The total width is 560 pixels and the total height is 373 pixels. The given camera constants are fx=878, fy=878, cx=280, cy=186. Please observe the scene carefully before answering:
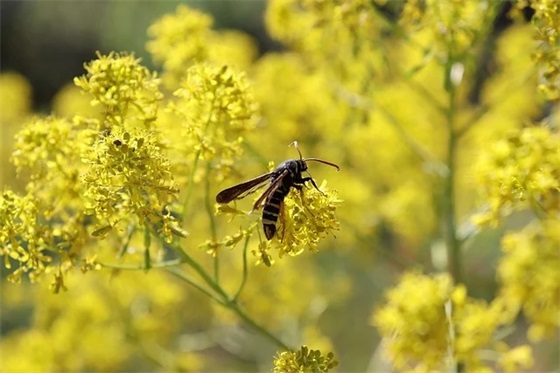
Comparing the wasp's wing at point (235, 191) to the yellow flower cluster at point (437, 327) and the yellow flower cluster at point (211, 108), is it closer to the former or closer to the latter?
the yellow flower cluster at point (211, 108)

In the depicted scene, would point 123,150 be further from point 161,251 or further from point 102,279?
point 102,279

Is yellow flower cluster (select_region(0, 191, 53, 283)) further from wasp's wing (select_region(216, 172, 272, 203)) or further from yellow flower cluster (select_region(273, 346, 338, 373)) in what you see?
yellow flower cluster (select_region(273, 346, 338, 373))

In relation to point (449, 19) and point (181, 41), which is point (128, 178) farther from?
point (181, 41)

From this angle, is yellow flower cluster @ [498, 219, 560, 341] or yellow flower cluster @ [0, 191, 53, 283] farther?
yellow flower cluster @ [498, 219, 560, 341]

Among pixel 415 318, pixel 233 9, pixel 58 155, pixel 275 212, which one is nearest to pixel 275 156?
pixel 415 318

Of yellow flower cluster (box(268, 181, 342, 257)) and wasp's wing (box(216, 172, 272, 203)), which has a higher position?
wasp's wing (box(216, 172, 272, 203))

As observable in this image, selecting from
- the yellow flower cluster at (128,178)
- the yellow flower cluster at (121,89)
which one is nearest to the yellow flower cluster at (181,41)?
the yellow flower cluster at (121,89)

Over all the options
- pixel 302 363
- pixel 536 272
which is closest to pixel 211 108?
pixel 302 363

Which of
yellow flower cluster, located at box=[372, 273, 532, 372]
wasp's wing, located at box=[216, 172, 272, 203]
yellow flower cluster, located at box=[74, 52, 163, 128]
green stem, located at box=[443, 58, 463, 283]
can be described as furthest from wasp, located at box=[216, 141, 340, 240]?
green stem, located at box=[443, 58, 463, 283]
